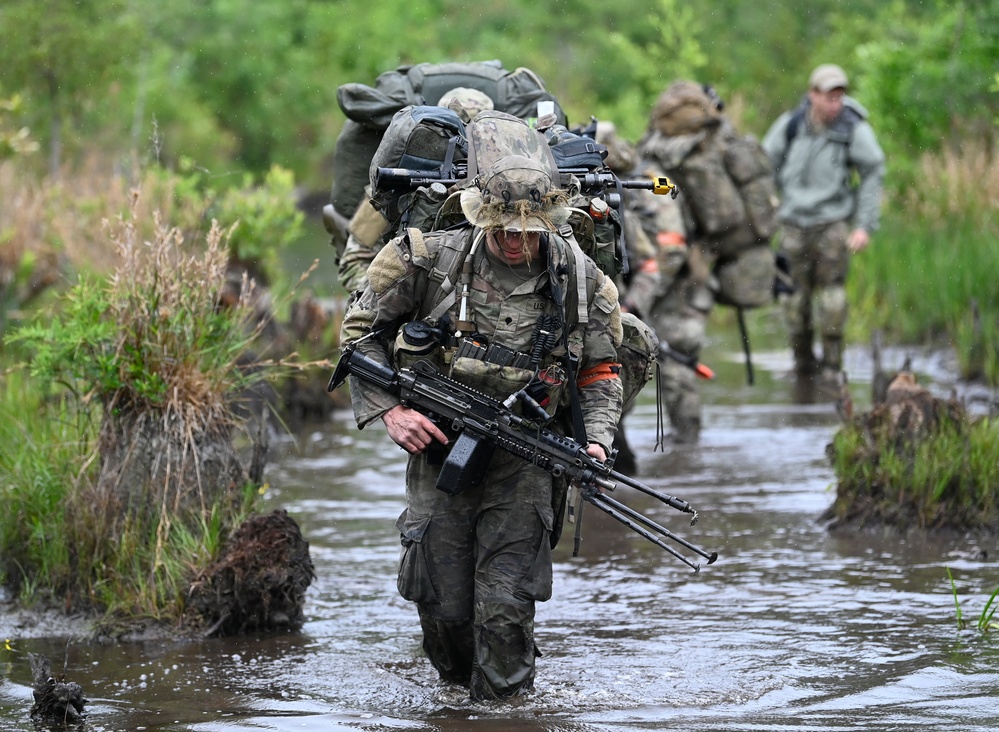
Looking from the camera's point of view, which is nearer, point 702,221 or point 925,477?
point 925,477

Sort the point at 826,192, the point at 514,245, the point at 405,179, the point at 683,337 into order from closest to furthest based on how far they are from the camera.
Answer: the point at 514,245, the point at 405,179, the point at 683,337, the point at 826,192

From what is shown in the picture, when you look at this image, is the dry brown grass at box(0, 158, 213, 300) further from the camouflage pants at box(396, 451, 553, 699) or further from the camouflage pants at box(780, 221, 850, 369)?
the camouflage pants at box(780, 221, 850, 369)

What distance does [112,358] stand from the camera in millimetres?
6531

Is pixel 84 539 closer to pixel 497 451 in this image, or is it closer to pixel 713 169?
pixel 497 451

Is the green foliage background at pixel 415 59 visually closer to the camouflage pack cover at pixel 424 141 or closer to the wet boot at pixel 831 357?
the camouflage pack cover at pixel 424 141

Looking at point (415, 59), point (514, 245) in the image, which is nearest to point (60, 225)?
point (514, 245)

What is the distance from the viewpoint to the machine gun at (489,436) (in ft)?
17.5

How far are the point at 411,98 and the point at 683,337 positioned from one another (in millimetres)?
3882

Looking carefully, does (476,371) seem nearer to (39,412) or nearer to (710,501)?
(39,412)

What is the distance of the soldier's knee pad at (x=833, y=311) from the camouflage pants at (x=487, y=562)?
24.0 ft

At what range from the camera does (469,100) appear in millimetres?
6996

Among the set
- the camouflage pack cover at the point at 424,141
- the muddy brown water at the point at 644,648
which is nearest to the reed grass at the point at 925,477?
the muddy brown water at the point at 644,648

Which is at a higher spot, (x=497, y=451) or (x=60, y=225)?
(x=60, y=225)

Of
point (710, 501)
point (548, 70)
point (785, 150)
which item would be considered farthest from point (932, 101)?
point (548, 70)
